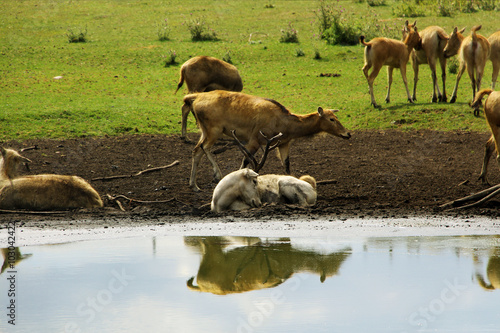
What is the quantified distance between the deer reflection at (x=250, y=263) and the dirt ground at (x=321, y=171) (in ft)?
5.13

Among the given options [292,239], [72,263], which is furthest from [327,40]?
[72,263]

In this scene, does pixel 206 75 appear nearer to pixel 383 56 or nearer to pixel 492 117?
pixel 383 56

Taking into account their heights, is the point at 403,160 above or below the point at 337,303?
below

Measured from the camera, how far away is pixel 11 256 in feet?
26.6

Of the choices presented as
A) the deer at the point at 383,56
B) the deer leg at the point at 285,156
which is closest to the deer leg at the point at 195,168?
the deer leg at the point at 285,156

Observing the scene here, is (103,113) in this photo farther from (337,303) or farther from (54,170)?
(337,303)

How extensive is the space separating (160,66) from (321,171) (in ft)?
37.0

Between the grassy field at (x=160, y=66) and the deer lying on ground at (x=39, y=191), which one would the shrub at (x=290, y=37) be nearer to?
the grassy field at (x=160, y=66)

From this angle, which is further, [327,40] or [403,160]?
[327,40]

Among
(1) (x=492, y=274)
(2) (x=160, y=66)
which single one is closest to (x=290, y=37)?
(2) (x=160, y=66)

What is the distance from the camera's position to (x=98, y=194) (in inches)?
440

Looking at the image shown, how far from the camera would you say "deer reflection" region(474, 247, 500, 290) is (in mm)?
7031

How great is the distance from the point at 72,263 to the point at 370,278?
10.2 ft

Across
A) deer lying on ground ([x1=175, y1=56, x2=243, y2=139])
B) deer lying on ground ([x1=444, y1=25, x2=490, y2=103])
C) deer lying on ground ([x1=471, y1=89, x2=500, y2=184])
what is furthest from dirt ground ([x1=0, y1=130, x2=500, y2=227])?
deer lying on ground ([x1=444, y1=25, x2=490, y2=103])
